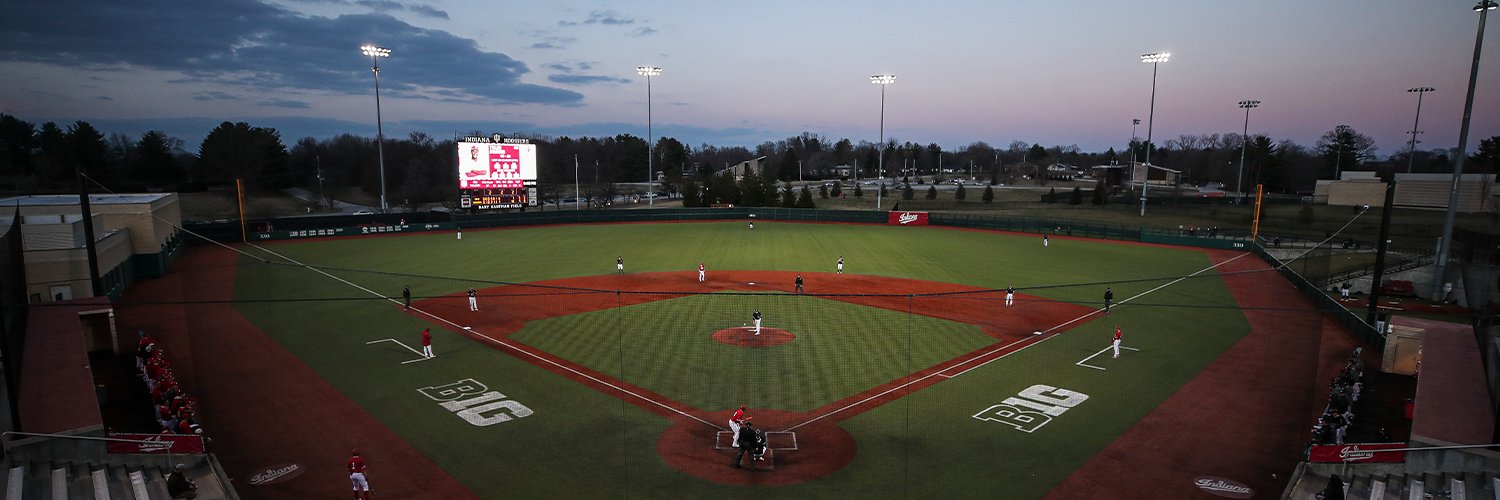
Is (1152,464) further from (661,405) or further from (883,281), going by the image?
(883,281)

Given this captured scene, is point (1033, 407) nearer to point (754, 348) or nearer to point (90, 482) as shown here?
point (754, 348)

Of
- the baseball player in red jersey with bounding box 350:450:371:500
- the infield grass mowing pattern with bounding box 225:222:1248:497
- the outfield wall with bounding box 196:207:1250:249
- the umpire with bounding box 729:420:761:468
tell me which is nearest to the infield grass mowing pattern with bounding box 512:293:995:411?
the infield grass mowing pattern with bounding box 225:222:1248:497

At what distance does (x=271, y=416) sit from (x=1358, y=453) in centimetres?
2095

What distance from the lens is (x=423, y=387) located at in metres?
17.0

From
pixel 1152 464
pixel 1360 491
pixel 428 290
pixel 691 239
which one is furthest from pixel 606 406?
pixel 691 239

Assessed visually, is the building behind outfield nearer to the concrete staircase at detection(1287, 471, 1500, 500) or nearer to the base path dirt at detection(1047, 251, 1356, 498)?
the base path dirt at detection(1047, 251, 1356, 498)

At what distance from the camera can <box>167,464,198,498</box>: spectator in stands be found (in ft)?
33.5

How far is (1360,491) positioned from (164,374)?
2394cm

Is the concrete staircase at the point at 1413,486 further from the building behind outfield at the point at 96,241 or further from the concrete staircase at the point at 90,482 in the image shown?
the building behind outfield at the point at 96,241

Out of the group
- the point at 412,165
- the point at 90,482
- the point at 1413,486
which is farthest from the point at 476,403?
the point at 412,165

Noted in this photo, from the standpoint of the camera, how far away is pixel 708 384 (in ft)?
57.5

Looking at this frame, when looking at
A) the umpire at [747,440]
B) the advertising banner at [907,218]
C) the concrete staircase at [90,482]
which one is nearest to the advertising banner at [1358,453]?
the umpire at [747,440]

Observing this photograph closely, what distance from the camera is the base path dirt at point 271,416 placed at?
12047 millimetres

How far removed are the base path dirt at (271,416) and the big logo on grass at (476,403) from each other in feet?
4.98
